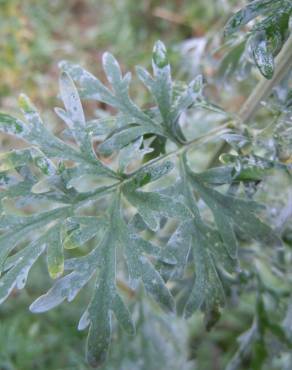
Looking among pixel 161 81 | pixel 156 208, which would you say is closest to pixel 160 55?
pixel 161 81

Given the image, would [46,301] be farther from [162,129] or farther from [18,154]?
[162,129]

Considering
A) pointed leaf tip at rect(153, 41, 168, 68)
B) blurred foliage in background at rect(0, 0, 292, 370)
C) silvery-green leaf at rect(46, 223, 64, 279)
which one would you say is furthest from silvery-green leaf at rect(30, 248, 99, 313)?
blurred foliage in background at rect(0, 0, 292, 370)

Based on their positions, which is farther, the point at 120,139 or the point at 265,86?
the point at 265,86

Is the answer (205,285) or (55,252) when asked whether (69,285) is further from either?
(205,285)

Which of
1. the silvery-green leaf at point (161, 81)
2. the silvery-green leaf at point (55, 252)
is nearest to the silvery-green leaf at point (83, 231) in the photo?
the silvery-green leaf at point (55, 252)

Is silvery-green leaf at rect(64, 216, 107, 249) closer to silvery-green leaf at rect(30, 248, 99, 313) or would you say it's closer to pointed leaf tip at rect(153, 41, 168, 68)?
silvery-green leaf at rect(30, 248, 99, 313)
